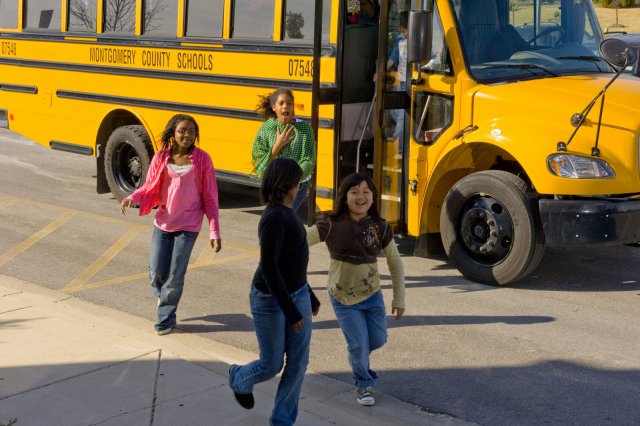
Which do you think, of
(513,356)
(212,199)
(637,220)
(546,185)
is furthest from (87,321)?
(637,220)

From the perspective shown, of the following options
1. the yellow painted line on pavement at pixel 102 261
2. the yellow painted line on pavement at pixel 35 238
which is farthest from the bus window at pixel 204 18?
the yellow painted line on pavement at pixel 35 238

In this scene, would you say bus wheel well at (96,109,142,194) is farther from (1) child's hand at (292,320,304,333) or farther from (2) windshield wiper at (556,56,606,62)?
(1) child's hand at (292,320,304,333)

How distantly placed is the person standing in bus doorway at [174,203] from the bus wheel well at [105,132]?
4874mm

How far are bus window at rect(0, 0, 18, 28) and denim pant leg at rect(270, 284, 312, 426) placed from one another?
29.6 feet

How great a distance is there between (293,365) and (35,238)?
5.54 metres

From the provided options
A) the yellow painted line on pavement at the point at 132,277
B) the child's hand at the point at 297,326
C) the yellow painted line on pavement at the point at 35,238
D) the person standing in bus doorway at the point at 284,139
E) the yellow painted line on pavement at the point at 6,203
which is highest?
the person standing in bus doorway at the point at 284,139

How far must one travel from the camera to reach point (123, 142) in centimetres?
1138

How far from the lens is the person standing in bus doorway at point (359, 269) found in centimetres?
542

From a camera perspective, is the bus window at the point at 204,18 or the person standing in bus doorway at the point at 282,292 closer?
the person standing in bus doorway at the point at 282,292

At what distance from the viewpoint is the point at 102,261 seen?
29.3 ft

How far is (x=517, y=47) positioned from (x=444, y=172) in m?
1.14

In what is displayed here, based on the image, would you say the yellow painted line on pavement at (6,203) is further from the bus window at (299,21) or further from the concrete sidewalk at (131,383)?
the concrete sidewalk at (131,383)

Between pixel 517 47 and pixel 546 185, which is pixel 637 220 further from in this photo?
pixel 517 47

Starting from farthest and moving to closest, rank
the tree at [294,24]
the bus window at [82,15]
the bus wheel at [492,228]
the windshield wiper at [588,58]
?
the bus window at [82,15] < the tree at [294,24] < the windshield wiper at [588,58] < the bus wheel at [492,228]
